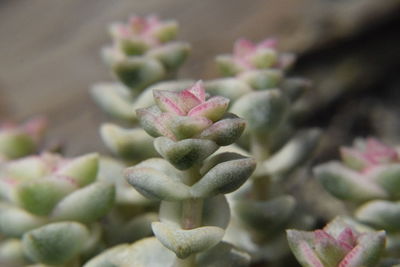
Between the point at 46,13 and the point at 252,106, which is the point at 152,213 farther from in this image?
the point at 46,13

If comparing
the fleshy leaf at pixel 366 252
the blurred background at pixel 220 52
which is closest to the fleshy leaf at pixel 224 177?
the fleshy leaf at pixel 366 252

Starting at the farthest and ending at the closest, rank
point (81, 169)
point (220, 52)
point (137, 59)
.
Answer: point (220, 52) < point (137, 59) < point (81, 169)

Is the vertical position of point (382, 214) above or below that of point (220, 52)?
below

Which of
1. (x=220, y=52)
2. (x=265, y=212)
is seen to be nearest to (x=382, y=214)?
(x=265, y=212)

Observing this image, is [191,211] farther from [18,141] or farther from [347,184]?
[18,141]

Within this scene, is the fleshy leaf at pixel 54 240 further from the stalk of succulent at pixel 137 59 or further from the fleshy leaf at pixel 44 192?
the stalk of succulent at pixel 137 59

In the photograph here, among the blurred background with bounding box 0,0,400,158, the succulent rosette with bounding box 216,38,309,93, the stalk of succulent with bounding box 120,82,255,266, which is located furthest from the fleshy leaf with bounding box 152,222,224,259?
the blurred background with bounding box 0,0,400,158
